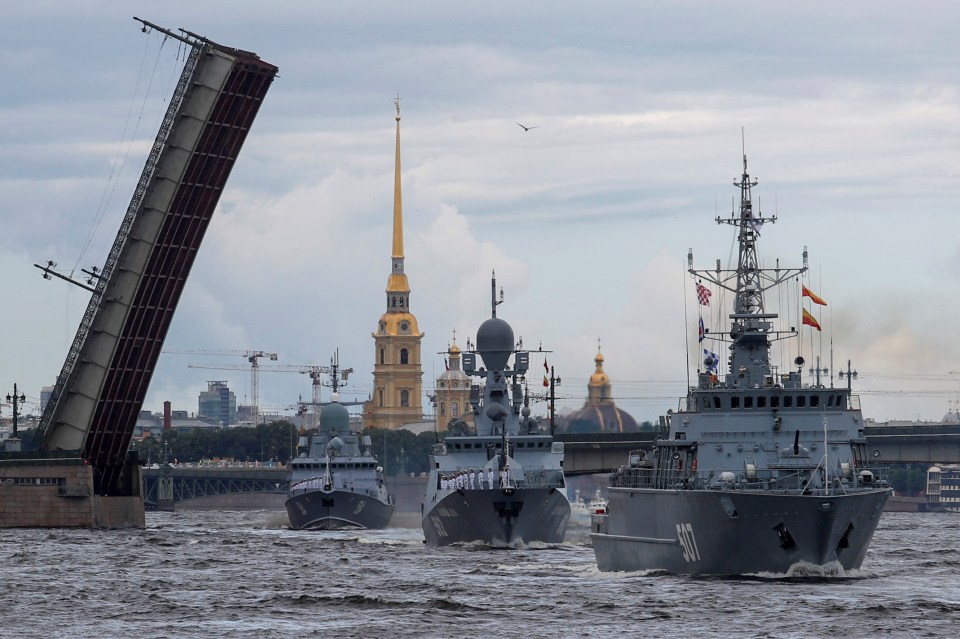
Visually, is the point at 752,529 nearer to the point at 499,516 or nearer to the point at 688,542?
the point at 688,542

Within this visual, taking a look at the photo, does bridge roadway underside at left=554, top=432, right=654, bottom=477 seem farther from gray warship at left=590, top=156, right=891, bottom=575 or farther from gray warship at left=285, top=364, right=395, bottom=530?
gray warship at left=590, top=156, right=891, bottom=575

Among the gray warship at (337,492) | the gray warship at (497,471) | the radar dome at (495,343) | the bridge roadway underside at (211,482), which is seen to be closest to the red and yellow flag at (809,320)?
the gray warship at (497,471)

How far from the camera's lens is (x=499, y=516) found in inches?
2261

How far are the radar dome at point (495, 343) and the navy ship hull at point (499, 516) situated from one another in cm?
748

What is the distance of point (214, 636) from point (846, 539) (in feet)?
44.2

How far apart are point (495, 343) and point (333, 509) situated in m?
15.0

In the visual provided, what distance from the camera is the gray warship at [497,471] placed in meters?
57.7

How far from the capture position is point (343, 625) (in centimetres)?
3334

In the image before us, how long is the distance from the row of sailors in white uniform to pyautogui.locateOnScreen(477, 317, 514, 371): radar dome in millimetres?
6746

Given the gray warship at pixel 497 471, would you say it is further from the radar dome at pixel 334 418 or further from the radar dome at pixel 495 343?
the radar dome at pixel 334 418

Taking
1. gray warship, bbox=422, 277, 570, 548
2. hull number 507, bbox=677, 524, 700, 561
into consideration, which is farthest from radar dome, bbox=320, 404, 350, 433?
hull number 507, bbox=677, 524, 700, 561

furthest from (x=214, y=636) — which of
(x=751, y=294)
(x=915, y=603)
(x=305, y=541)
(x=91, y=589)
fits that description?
(x=305, y=541)

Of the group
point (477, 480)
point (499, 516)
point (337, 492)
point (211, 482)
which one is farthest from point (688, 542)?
point (211, 482)

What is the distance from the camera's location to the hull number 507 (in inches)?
1512
